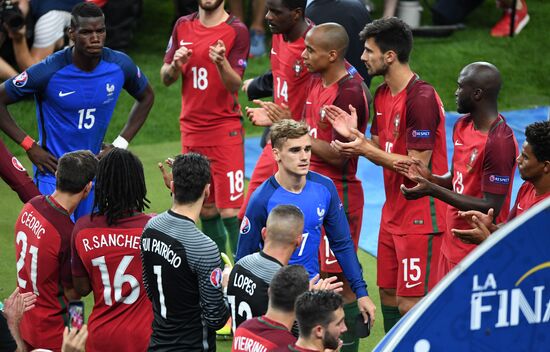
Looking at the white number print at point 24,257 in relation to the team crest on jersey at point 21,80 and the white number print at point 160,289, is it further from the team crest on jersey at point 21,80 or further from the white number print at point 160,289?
the team crest on jersey at point 21,80


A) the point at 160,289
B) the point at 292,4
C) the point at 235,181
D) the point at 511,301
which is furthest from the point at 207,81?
the point at 511,301

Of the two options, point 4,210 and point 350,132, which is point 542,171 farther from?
point 4,210

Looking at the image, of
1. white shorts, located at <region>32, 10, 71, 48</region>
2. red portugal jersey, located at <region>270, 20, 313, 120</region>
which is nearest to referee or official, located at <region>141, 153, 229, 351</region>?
red portugal jersey, located at <region>270, 20, 313, 120</region>

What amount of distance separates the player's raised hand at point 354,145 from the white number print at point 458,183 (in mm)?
570

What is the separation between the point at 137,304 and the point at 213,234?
2984 mm

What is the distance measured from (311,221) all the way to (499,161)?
1144 mm

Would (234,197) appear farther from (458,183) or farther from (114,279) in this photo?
(114,279)

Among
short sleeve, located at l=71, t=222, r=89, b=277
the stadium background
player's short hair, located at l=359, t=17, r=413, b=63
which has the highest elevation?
player's short hair, located at l=359, t=17, r=413, b=63

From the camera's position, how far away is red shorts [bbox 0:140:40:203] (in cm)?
607

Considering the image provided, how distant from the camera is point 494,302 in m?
1.12

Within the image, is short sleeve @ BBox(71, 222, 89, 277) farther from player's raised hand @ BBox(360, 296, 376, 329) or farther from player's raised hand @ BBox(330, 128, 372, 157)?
player's raised hand @ BBox(330, 128, 372, 157)

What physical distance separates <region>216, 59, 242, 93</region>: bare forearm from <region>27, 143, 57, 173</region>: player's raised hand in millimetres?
1554

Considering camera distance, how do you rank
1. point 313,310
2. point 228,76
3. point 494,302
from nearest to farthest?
1. point 494,302
2. point 313,310
3. point 228,76

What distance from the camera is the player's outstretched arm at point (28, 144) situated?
20.7 feet
